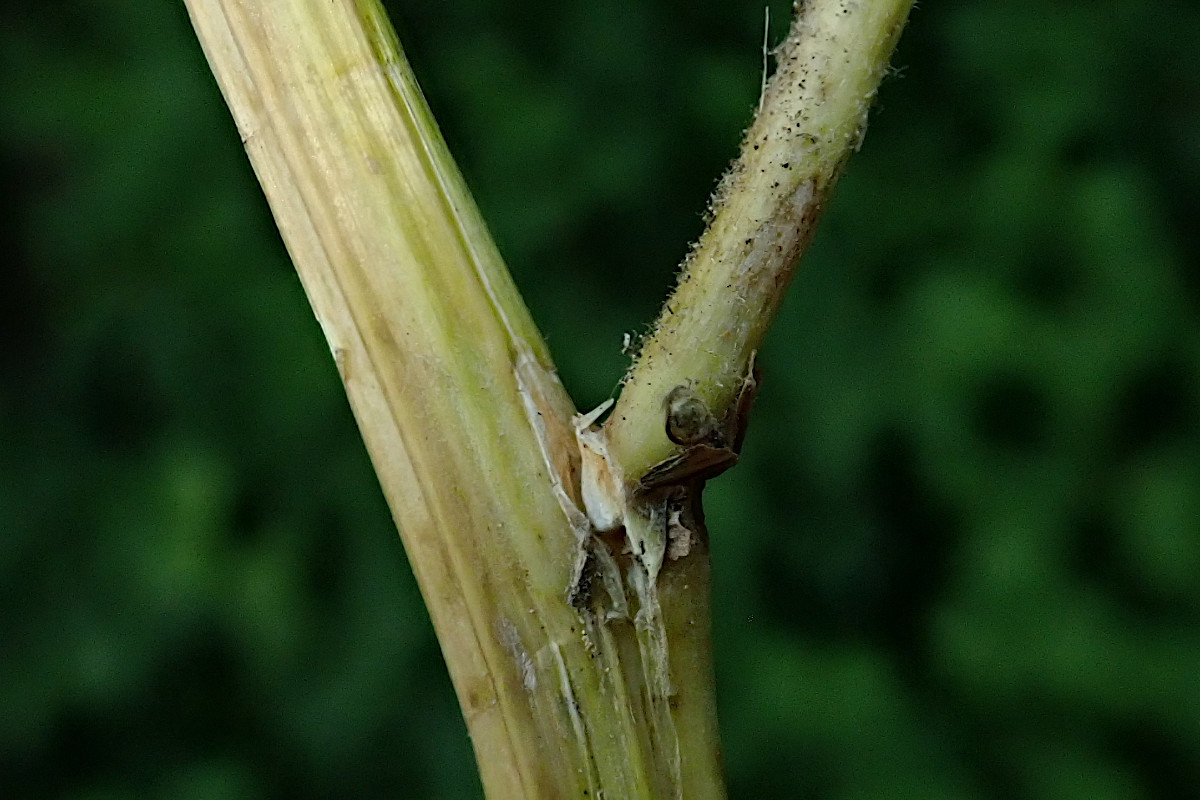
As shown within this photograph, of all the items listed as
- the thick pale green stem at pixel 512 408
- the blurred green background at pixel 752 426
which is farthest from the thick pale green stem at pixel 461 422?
the blurred green background at pixel 752 426

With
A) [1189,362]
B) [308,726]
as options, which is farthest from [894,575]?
[308,726]

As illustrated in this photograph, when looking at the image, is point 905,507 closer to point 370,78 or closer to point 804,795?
Result: point 804,795

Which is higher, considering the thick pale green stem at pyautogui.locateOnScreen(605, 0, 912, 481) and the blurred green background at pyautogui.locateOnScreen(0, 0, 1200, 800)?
the blurred green background at pyautogui.locateOnScreen(0, 0, 1200, 800)

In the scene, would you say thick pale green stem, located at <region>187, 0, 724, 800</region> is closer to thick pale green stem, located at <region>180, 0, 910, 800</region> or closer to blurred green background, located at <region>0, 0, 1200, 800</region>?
thick pale green stem, located at <region>180, 0, 910, 800</region>

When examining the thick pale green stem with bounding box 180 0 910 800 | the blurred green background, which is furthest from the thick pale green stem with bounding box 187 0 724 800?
the blurred green background

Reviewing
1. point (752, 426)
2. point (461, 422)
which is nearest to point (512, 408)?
Answer: point (461, 422)

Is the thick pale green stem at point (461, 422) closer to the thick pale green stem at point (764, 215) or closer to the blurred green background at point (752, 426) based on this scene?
the thick pale green stem at point (764, 215)
